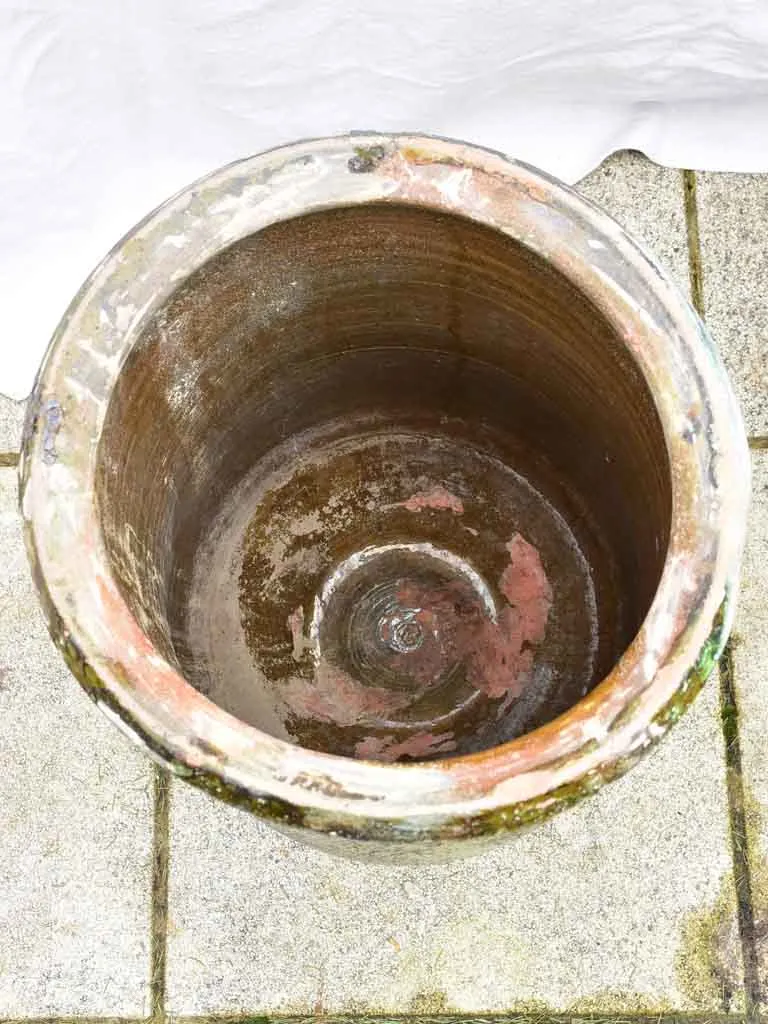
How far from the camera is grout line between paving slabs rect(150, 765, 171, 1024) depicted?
1.75 m

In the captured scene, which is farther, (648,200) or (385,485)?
(648,200)

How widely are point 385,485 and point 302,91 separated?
81 cm

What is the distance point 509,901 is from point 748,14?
63.7 inches

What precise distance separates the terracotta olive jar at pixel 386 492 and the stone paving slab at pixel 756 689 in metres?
0.49

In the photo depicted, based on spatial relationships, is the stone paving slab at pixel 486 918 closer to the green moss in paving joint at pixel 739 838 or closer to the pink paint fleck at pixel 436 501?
the green moss in paving joint at pixel 739 838

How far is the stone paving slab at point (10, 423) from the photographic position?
1930 mm

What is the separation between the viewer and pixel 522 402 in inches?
56.2

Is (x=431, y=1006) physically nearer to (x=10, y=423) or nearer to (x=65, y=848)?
(x=65, y=848)

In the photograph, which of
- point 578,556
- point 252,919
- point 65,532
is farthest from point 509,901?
point 65,532

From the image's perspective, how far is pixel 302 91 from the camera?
6.31 ft

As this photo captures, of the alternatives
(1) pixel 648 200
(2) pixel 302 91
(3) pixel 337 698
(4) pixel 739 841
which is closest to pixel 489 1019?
(4) pixel 739 841

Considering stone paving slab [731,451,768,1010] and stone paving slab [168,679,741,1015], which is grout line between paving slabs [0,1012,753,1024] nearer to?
stone paving slab [168,679,741,1015]

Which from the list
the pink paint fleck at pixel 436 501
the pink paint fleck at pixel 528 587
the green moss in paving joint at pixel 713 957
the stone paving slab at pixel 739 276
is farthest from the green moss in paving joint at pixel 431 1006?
the stone paving slab at pixel 739 276

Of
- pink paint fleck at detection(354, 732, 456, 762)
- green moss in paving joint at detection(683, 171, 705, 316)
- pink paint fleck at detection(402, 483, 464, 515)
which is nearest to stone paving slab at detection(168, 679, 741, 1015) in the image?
pink paint fleck at detection(354, 732, 456, 762)
